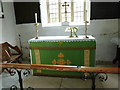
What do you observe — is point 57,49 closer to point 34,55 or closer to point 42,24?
point 34,55

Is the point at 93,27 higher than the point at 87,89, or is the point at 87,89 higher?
the point at 93,27

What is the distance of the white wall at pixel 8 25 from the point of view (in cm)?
367

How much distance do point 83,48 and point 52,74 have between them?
A: 93 centimetres

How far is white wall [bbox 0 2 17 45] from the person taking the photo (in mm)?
3668

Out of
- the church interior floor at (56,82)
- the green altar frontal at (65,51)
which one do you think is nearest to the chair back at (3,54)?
the church interior floor at (56,82)

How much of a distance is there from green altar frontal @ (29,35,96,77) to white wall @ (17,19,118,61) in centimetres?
112

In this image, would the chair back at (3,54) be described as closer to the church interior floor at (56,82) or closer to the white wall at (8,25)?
the white wall at (8,25)

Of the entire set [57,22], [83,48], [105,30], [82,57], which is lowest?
[82,57]

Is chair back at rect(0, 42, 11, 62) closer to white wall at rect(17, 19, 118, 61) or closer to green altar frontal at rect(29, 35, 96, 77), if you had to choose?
green altar frontal at rect(29, 35, 96, 77)

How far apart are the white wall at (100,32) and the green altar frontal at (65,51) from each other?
44.2 inches

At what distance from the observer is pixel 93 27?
3.95m

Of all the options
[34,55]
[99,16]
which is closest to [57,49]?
[34,55]

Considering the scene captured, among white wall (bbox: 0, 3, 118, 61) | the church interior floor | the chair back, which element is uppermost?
white wall (bbox: 0, 3, 118, 61)

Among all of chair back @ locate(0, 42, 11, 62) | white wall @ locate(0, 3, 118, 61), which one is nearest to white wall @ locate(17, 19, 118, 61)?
white wall @ locate(0, 3, 118, 61)
